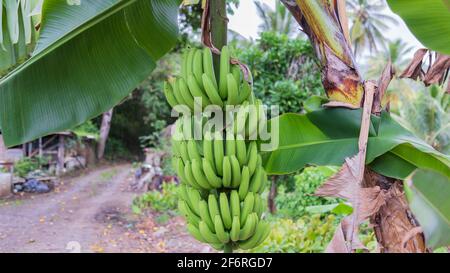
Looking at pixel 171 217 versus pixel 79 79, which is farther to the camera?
pixel 171 217

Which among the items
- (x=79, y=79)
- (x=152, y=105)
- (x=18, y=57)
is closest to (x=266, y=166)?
(x=79, y=79)

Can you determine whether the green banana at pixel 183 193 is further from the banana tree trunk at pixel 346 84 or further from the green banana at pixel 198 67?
the banana tree trunk at pixel 346 84

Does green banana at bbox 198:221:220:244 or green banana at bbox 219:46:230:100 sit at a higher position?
green banana at bbox 219:46:230:100

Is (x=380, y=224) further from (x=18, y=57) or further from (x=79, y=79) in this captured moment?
(x=18, y=57)

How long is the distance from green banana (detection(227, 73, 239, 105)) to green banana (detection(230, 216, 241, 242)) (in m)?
0.17

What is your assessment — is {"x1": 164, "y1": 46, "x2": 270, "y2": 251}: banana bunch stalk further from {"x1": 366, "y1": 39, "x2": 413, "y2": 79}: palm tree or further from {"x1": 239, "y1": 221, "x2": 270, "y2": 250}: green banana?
{"x1": 366, "y1": 39, "x2": 413, "y2": 79}: palm tree

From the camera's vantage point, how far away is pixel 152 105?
5773 mm

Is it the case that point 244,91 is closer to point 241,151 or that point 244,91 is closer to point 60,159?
point 241,151

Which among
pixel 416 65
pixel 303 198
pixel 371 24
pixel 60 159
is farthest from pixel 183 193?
pixel 371 24

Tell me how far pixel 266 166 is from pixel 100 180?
4116 millimetres

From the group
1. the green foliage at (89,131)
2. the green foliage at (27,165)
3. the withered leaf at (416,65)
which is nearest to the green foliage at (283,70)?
the green foliage at (27,165)

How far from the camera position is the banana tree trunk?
0.68 meters

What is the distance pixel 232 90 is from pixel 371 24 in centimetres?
1150

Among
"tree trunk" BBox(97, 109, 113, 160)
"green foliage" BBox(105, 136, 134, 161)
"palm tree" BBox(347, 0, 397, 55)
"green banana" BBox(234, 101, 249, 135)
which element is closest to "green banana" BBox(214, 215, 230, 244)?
"green banana" BBox(234, 101, 249, 135)
